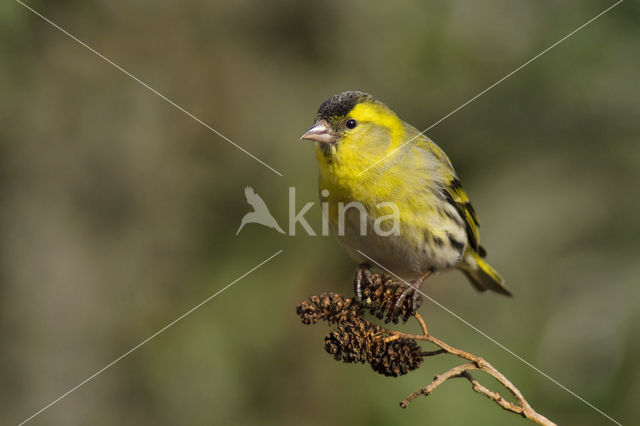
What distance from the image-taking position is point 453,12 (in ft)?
13.9

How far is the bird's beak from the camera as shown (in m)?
3.44

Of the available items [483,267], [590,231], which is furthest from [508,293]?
[590,231]

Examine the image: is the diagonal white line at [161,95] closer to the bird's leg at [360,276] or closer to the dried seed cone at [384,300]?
the bird's leg at [360,276]

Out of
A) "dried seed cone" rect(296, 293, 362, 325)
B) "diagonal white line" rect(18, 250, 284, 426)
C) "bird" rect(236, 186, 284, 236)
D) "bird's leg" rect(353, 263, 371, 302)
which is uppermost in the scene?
"dried seed cone" rect(296, 293, 362, 325)

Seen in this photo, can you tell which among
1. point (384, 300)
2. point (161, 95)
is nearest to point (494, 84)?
point (384, 300)

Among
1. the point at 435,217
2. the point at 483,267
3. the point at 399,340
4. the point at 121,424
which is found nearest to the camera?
the point at 399,340

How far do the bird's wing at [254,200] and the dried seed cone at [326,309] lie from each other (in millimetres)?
2613

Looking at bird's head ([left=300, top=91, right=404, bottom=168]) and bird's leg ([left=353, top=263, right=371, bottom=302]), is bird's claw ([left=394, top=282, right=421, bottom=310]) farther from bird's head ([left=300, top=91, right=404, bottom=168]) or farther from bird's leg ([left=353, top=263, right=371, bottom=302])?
bird's head ([left=300, top=91, right=404, bottom=168])

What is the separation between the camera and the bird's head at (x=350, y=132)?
3477 millimetres

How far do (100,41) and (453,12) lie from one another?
272 centimetres

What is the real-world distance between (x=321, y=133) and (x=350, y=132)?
158mm

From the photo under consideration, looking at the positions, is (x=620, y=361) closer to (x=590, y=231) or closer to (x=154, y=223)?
(x=590, y=231)

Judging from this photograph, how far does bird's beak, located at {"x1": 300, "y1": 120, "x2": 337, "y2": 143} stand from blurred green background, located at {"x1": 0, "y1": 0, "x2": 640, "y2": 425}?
1288mm

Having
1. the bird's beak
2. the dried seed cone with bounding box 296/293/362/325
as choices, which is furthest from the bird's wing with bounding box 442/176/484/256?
the dried seed cone with bounding box 296/293/362/325
